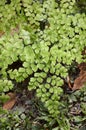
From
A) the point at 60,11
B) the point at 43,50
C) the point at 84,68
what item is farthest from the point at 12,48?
the point at 84,68

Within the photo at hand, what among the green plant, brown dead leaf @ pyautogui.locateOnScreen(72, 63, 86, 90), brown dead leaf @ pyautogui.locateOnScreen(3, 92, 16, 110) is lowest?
brown dead leaf @ pyautogui.locateOnScreen(3, 92, 16, 110)

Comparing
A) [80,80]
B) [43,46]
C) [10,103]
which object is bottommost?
[10,103]

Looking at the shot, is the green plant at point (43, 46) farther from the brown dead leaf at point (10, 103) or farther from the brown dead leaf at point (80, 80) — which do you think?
the brown dead leaf at point (10, 103)

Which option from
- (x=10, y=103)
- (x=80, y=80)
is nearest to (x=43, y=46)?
(x=80, y=80)

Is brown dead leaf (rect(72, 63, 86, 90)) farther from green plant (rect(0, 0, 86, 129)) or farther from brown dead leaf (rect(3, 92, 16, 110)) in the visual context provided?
brown dead leaf (rect(3, 92, 16, 110))

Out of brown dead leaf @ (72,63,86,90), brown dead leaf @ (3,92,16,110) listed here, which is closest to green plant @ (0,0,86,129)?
brown dead leaf @ (72,63,86,90)

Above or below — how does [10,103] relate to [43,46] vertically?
below

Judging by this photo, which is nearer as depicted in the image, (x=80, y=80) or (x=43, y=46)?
(x=43, y=46)

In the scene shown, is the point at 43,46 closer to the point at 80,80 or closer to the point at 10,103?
the point at 80,80
